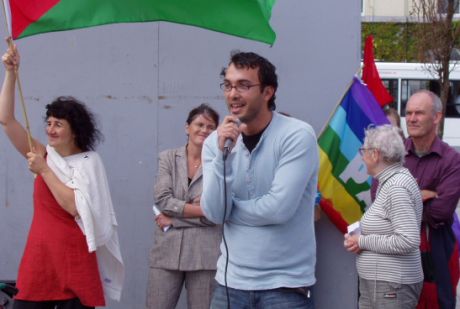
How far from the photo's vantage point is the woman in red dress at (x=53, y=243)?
4703mm

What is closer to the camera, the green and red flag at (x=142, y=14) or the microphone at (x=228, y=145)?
the microphone at (x=228, y=145)

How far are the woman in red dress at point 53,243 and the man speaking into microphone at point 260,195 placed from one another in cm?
135

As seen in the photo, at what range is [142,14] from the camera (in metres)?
5.20

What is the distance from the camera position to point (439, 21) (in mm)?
17656

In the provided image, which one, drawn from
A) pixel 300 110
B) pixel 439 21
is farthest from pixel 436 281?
pixel 439 21

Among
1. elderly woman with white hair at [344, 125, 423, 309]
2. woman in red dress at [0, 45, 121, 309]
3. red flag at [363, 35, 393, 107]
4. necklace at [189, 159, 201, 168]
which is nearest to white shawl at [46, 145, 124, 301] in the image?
woman in red dress at [0, 45, 121, 309]

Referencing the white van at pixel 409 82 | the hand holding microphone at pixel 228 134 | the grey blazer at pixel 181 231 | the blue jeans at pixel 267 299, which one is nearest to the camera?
the hand holding microphone at pixel 228 134

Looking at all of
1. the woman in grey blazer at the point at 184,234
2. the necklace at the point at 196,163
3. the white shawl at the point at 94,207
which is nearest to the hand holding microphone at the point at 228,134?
the white shawl at the point at 94,207

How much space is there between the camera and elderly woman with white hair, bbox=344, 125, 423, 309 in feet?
15.4

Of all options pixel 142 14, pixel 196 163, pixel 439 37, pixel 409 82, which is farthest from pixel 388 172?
pixel 409 82

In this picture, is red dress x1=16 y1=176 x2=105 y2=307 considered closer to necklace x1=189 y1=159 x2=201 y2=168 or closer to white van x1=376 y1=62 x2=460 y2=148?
necklace x1=189 y1=159 x2=201 y2=168

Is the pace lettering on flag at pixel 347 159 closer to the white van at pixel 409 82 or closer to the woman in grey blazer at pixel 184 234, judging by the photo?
the woman in grey blazer at pixel 184 234

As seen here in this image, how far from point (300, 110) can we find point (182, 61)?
0.96 metres

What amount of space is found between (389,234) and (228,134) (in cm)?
174
